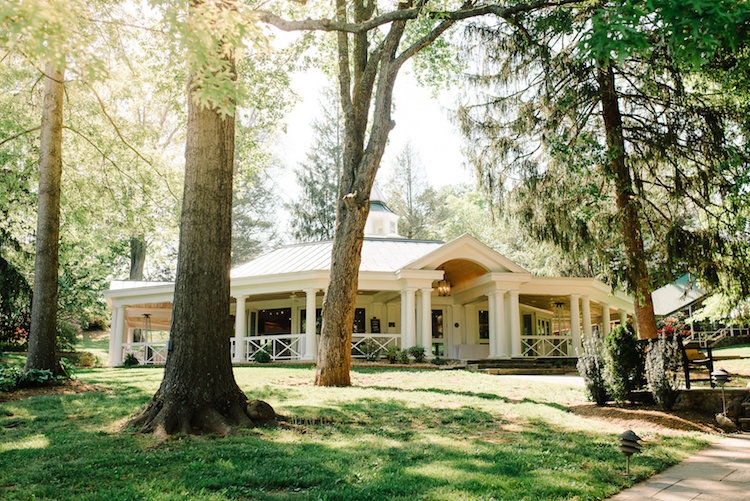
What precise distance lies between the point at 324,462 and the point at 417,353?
12282 millimetres

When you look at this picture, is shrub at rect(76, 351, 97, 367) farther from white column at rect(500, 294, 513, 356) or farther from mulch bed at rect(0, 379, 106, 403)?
white column at rect(500, 294, 513, 356)

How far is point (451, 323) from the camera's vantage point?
2114 centimetres

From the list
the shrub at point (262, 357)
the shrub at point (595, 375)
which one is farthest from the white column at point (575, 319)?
the shrub at point (595, 375)

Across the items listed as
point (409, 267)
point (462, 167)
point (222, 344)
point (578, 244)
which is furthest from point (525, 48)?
point (222, 344)

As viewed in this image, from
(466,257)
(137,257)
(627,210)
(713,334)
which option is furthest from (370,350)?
(713,334)

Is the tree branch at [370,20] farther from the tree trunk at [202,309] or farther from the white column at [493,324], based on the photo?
the white column at [493,324]

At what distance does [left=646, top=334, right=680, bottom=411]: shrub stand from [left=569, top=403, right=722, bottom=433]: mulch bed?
0.19 metres

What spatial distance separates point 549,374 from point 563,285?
439 cm

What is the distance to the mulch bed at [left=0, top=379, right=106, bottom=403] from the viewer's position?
8.55 metres

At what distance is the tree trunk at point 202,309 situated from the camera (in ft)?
18.7

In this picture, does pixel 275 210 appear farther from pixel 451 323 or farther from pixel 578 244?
pixel 578 244

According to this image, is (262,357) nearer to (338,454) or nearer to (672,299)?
(338,454)

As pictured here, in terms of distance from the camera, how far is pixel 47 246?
32.4 feet

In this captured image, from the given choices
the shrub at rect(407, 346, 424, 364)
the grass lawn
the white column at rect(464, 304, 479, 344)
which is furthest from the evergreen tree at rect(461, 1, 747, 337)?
the white column at rect(464, 304, 479, 344)
